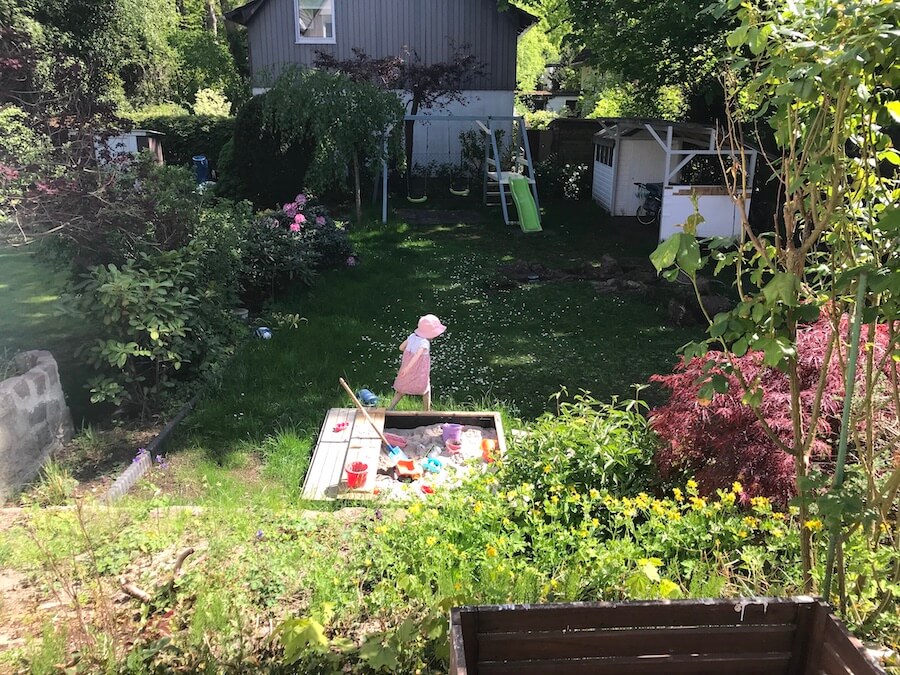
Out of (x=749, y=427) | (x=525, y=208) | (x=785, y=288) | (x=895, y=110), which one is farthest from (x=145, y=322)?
(x=525, y=208)

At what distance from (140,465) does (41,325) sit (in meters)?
3.95

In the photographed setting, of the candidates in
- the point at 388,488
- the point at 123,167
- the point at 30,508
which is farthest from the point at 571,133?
the point at 30,508

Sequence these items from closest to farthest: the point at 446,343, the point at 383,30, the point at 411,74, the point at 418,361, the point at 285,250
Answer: the point at 418,361, the point at 446,343, the point at 285,250, the point at 411,74, the point at 383,30

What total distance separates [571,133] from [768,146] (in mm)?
6131

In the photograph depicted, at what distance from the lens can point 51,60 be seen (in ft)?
18.4

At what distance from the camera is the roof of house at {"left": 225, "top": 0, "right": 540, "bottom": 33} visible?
56.4ft

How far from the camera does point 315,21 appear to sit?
17.7 meters

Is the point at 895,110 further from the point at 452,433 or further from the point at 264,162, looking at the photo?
the point at 264,162

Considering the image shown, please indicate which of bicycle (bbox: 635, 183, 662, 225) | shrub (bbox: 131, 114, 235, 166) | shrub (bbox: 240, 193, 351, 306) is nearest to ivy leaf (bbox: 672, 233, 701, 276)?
shrub (bbox: 240, 193, 351, 306)

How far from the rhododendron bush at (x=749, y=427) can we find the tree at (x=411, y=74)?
12769 mm

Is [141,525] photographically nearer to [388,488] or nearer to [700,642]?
[388,488]

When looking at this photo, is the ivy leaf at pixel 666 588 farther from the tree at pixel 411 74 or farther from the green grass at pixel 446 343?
the tree at pixel 411 74

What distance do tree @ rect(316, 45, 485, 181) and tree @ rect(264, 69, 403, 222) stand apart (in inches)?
84.6

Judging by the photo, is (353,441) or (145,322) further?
(145,322)
